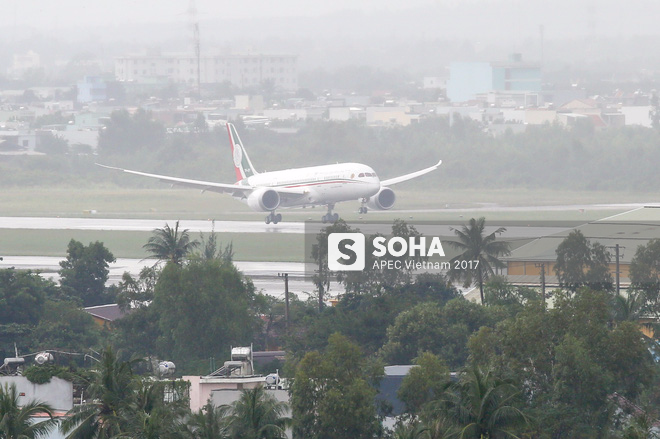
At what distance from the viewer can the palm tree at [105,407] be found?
108ft

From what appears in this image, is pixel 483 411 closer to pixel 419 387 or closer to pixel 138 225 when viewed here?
pixel 419 387

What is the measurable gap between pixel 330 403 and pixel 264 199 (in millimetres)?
66481

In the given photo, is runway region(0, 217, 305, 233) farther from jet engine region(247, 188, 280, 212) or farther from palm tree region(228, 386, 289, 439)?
palm tree region(228, 386, 289, 439)

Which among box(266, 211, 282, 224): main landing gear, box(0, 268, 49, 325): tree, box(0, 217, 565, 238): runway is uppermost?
box(266, 211, 282, 224): main landing gear

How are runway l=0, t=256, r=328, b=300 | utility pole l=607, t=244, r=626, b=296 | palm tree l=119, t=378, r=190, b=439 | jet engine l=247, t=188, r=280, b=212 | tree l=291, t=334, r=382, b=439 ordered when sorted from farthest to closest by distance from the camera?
1. jet engine l=247, t=188, r=280, b=212
2. runway l=0, t=256, r=328, b=300
3. utility pole l=607, t=244, r=626, b=296
4. tree l=291, t=334, r=382, b=439
5. palm tree l=119, t=378, r=190, b=439

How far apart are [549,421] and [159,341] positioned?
886 inches

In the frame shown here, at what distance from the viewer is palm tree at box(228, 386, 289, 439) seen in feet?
108

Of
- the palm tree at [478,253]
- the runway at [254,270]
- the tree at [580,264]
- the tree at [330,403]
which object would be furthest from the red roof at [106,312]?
the tree at [330,403]

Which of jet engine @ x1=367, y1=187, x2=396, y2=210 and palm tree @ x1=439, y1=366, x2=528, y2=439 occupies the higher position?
jet engine @ x1=367, y1=187, x2=396, y2=210

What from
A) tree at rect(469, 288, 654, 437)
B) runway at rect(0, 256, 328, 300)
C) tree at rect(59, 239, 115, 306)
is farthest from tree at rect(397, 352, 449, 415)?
tree at rect(59, 239, 115, 306)

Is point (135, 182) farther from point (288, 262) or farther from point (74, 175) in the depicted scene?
point (288, 262)

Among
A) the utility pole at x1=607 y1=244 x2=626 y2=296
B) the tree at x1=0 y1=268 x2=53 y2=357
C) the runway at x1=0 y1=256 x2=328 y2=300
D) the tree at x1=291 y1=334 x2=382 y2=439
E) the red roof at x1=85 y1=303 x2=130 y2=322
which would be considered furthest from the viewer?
the runway at x1=0 y1=256 x2=328 y2=300

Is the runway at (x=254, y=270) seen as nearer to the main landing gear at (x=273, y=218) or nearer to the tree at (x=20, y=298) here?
the tree at (x=20, y=298)

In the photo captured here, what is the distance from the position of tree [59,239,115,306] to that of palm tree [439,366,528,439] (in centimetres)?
3801
